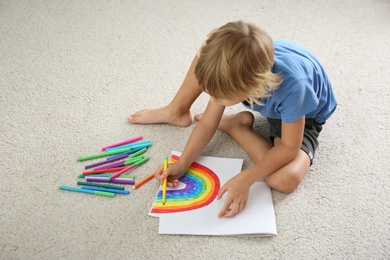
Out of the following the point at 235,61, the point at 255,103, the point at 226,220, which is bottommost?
the point at 226,220

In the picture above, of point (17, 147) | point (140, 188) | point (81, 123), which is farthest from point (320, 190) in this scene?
point (17, 147)

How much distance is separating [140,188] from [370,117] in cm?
70

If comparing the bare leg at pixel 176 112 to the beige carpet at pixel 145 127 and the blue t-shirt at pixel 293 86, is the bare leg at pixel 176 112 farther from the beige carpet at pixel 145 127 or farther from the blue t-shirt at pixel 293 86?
the blue t-shirt at pixel 293 86

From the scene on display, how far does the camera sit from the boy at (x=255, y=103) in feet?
3.14

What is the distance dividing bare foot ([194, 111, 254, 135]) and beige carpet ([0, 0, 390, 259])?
0.11 feet

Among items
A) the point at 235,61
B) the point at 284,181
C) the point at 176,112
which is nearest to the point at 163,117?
the point at 176,112

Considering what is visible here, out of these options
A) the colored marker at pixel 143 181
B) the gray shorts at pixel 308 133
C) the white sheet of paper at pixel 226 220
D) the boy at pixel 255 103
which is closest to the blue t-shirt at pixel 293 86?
the boy at pixel 255 103

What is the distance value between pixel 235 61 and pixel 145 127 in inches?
21.7

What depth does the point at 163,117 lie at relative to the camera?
1.43 meters

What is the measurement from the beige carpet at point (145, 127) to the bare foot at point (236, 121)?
0.03 m

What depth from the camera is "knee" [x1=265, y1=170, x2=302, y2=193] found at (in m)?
1.22

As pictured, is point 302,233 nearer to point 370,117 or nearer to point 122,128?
point 370,117

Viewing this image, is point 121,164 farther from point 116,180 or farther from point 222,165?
point 222,165

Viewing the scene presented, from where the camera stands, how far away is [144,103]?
152 cm
